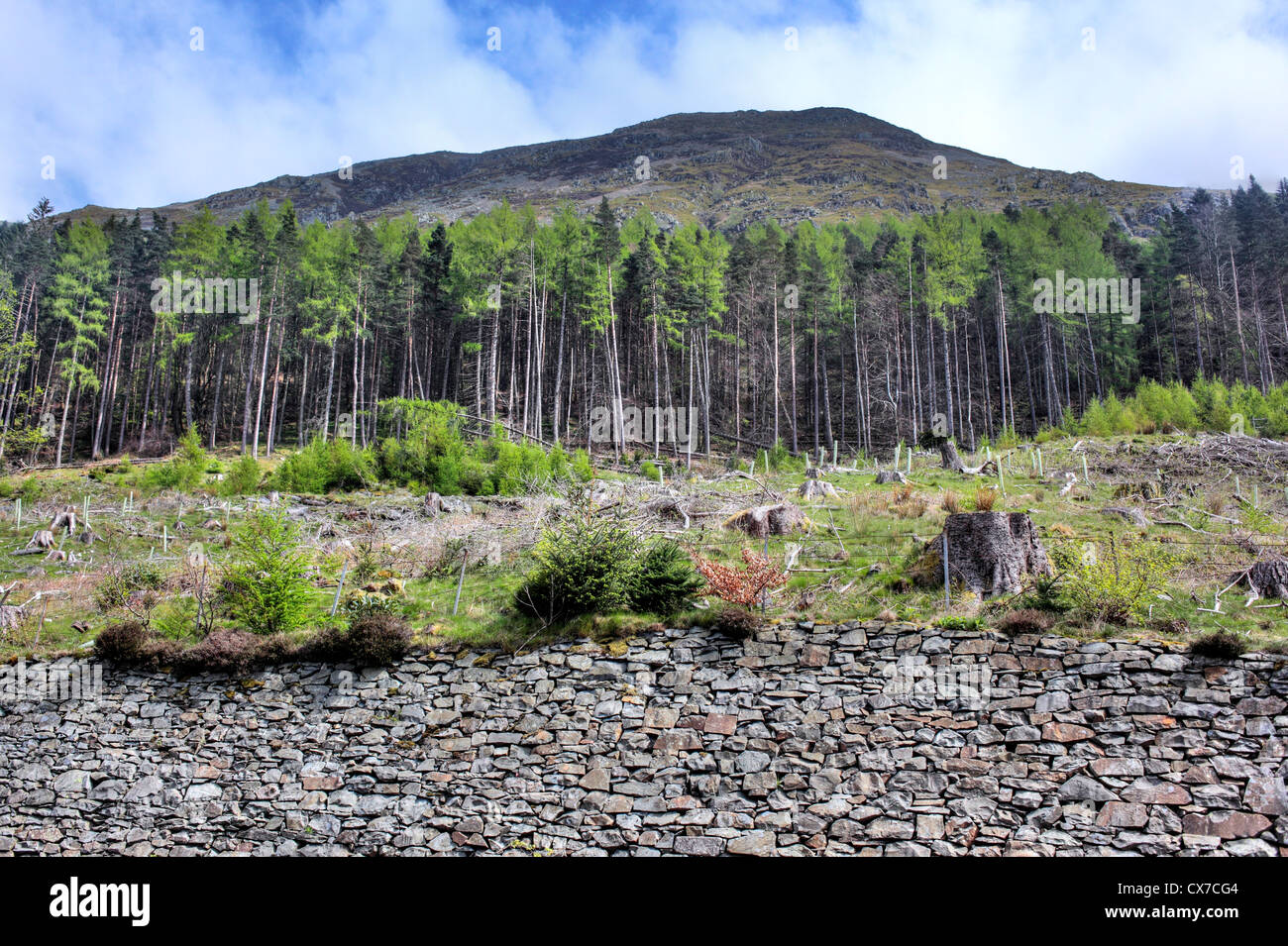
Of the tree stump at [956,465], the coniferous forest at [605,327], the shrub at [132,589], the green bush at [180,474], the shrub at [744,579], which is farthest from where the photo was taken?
the coniferous forest at [605,327]

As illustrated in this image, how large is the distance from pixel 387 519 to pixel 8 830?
37.0ft

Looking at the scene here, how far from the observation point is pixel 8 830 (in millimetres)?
11578

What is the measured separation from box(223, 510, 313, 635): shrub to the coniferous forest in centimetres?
2301

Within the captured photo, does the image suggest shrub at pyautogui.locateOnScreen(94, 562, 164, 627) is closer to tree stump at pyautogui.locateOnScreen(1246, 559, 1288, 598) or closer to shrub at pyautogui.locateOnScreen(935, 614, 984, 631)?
shrub at pyautogui.locateOnScreen(935, 614, 984, 631)

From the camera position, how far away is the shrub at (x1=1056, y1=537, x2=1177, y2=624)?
1128 cm

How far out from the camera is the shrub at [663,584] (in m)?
13.5

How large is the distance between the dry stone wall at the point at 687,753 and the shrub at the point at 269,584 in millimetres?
1277

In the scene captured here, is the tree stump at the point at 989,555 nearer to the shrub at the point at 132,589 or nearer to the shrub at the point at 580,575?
the shrub at the point at 580,575

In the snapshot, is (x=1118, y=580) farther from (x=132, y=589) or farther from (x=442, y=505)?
(x=132, y=589)

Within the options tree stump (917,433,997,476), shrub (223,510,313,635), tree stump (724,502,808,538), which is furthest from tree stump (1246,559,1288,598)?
shrub (223,510,313,635)

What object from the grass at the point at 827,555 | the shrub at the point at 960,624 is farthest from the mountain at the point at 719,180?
the shrub at the point at 960,624

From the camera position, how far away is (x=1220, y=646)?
9.89m
